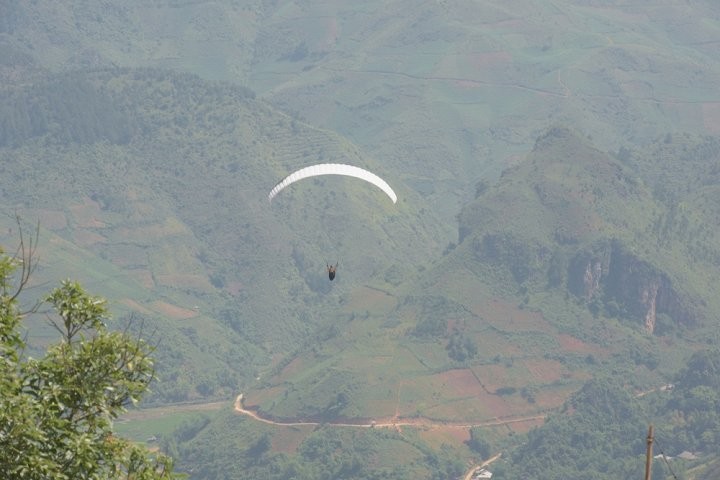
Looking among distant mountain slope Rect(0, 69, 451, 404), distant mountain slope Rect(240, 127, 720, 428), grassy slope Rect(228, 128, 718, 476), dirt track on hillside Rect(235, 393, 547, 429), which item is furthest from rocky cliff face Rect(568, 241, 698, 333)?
distant mountain slope Rect(0, 69, 451, 404)

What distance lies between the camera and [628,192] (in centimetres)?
14350

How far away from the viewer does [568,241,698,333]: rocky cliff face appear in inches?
5305

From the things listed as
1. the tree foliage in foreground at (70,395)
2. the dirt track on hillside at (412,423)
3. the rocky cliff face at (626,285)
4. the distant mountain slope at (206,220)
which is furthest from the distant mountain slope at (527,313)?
the tree foliage in foreground at (70,395)

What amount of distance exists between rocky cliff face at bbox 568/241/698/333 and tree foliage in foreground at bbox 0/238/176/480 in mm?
112446

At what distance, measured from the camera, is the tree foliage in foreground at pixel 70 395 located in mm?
22828

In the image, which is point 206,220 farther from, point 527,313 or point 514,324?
point 514,324

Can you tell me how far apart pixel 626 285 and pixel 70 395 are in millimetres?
114925

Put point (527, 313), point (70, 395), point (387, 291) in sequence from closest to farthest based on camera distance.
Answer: point (70, 395) < point (527, 313) < point (387, 291)

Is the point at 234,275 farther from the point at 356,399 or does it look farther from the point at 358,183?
the point at 356,399

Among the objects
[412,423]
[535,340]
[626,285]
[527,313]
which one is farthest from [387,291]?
[412,423]

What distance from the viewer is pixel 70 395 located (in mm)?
24453

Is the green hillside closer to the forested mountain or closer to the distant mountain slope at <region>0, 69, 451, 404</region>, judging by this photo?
the forested mountain

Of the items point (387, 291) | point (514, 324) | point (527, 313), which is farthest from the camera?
point (387, 291)

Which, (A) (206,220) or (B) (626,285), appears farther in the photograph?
(A) (206,220)
